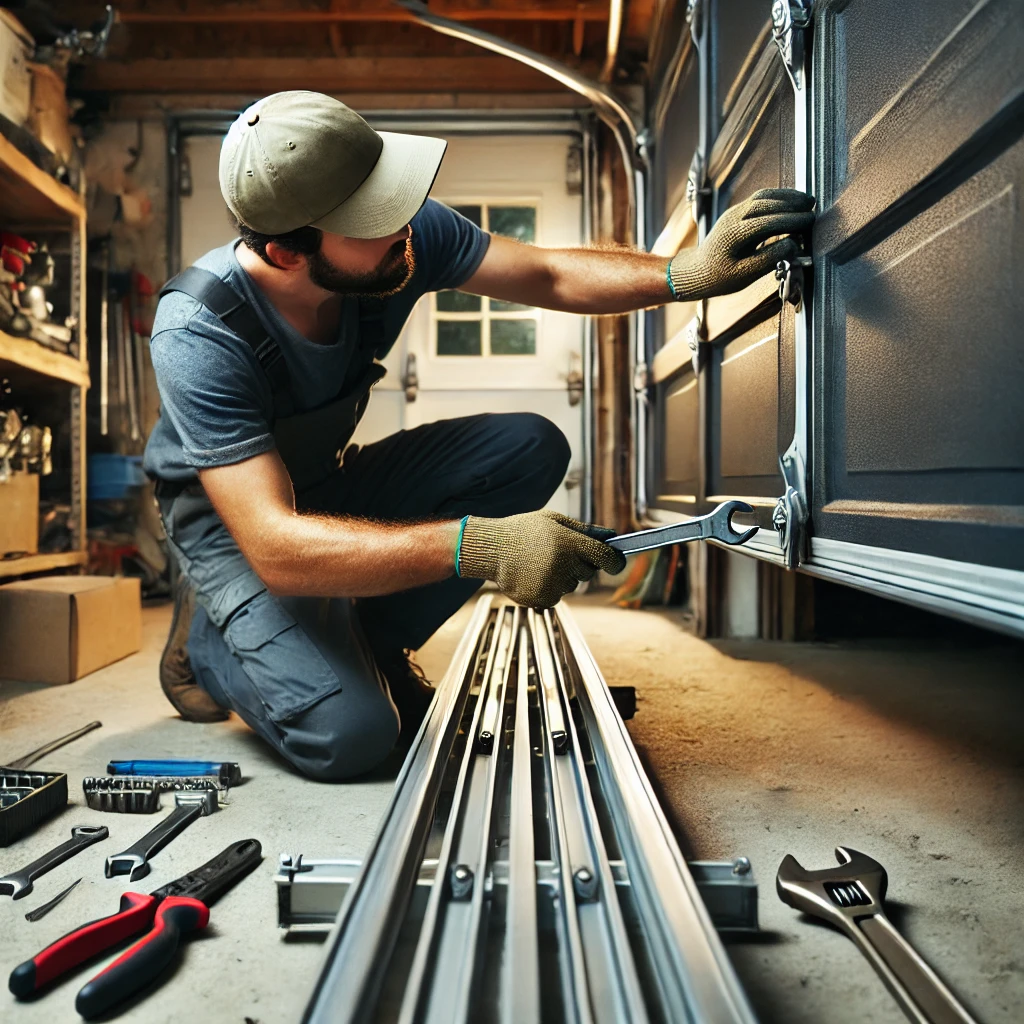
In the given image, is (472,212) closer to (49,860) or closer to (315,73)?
(315,73)

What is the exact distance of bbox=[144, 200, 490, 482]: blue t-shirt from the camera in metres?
1.24

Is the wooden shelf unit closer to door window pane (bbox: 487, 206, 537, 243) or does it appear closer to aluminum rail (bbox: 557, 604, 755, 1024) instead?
Answer: door window pane (bbox: 487, 206, 537, 243)

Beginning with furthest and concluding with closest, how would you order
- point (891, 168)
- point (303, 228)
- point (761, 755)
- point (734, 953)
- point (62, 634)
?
point (62, 634) < point (761, 755) < point (303, 228) < point (891, 168) < point (734, 953)

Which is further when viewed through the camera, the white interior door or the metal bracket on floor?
the white interior door

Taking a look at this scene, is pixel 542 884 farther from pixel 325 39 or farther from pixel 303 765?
pixel 325 39

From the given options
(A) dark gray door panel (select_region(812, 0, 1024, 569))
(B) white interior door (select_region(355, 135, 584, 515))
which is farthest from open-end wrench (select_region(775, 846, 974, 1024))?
(B) white interior door (select_region(355, 135, 584, 515))

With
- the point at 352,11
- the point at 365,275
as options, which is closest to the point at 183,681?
the point at 365,275

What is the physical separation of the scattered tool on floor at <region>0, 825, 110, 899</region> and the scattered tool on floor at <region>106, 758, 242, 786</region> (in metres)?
0.17

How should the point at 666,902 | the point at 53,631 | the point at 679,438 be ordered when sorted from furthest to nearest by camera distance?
the point at 679,438, the point at 53,631, the point at 666,902

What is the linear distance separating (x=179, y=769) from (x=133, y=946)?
52 centimetres

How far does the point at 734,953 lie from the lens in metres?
0.83

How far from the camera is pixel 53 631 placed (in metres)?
2.01

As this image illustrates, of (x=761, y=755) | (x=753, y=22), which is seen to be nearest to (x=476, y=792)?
(x=761, y=755)

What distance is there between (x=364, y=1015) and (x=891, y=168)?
0.96 metres
